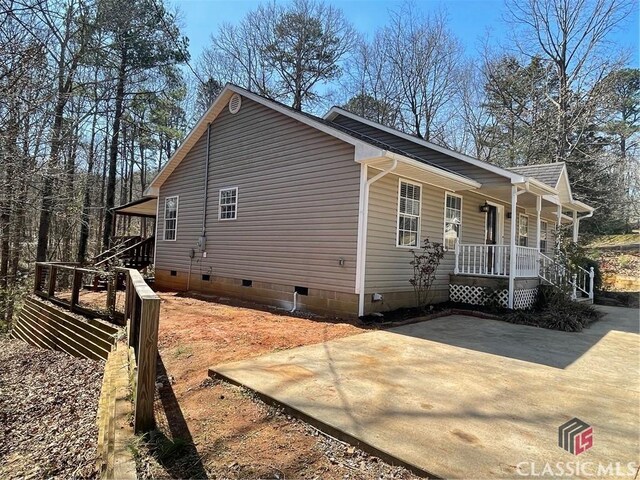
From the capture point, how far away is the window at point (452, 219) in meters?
9.37

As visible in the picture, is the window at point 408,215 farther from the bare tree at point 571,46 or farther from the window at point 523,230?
the bare tree at point 571,46

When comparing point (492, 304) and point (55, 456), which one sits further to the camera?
point (492, 304)

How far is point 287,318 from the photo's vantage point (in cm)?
739

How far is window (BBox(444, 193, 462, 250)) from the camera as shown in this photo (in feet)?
30.7

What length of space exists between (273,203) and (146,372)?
6616 mm

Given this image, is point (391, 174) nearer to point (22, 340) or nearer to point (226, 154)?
point (226, 154)

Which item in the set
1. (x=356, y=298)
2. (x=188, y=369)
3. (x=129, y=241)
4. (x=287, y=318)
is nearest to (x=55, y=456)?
(x=188, y=369)

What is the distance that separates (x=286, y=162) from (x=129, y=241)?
8.04 m

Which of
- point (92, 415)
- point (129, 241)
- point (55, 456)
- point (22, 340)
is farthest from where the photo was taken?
point (129, 241)

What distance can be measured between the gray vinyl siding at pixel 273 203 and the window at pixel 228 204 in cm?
17

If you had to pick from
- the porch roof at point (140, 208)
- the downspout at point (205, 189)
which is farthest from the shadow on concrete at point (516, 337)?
the porch roof at point (140, 208)

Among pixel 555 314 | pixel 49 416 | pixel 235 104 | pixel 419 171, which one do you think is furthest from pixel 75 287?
pixel 555 314

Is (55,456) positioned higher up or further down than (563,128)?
further down

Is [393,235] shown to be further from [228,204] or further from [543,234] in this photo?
[543,234]
